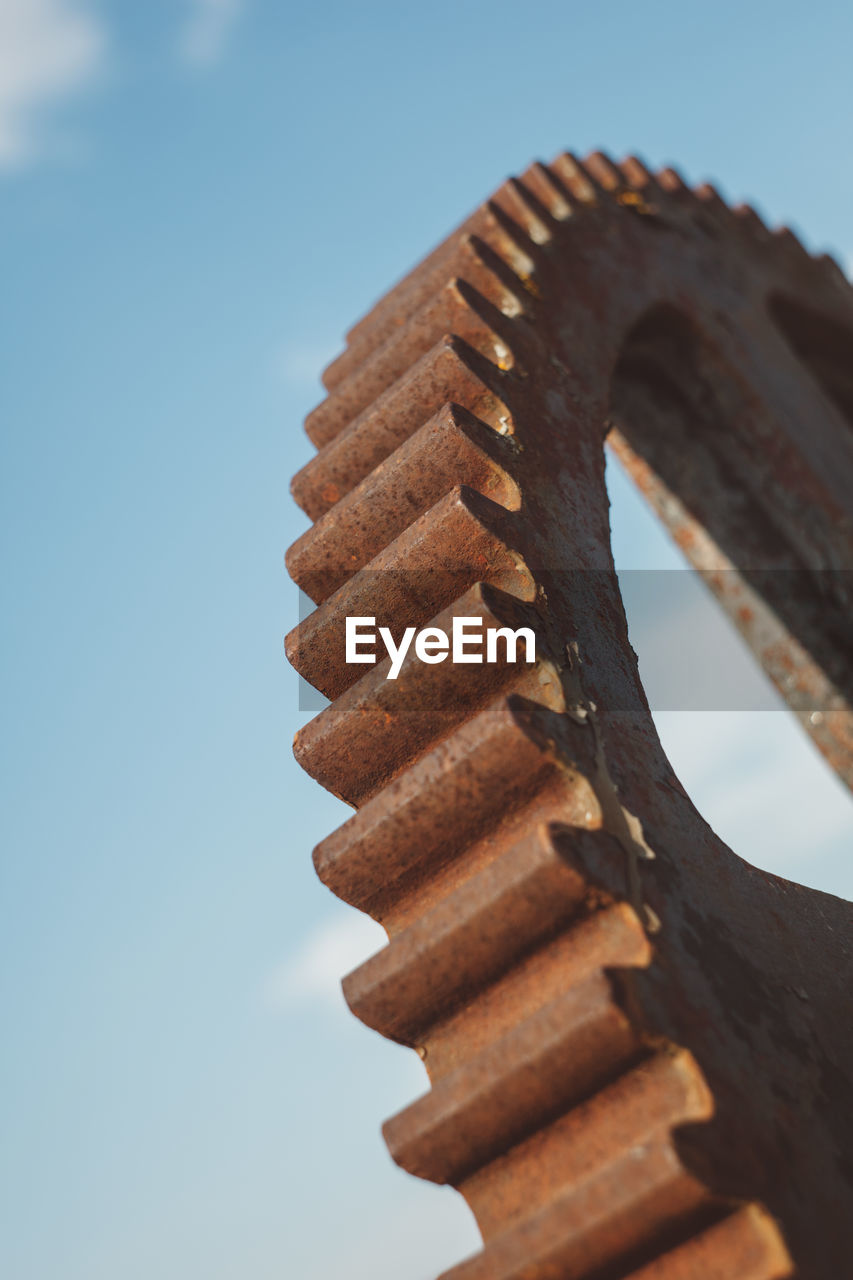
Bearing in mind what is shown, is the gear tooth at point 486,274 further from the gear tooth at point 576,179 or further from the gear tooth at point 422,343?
the gear tooth at point 576,179

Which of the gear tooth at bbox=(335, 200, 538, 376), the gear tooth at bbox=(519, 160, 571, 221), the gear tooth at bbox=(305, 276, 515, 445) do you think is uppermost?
the gear tooth at bbox=(519, 160, 571, 221)

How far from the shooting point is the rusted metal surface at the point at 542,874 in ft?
4.56

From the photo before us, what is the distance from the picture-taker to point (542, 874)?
1539 mm

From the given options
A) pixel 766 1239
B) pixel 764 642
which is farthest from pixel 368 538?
pixel 764 642

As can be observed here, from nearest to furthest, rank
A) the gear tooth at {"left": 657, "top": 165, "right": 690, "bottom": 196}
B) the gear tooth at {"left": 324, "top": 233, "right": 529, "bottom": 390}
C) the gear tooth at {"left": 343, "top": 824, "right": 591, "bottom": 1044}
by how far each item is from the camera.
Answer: the gear tooth at {"left": 343, "top": 824, "right": 591, "bottom": 1044}, the gear tooth at {"left": 324, "top": 233, "right": 529, "bottom": 390}, the gear tooth at {"left": 657, "top": 165, "right": 690, "bottom": 196}

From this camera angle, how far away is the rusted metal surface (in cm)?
139

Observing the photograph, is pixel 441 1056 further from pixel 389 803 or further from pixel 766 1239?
pixel 766 1239

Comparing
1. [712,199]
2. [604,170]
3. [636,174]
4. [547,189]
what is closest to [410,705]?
[547,189]

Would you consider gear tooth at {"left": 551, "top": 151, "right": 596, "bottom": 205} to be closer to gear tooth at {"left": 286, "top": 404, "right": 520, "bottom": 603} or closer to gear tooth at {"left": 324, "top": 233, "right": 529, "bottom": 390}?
gear tooth at {"left": 324, "top": 233, "right": 529, "bottom": 390}

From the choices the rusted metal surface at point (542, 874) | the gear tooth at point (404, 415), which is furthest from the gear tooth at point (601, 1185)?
the gear tooth at point (404, 415)

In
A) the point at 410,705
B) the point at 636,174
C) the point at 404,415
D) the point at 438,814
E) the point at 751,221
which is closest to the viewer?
the point at 438,814

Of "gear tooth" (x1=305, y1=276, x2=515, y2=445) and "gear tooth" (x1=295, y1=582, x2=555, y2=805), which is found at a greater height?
"gear tooth" (x1=305, y1=276, x2=515, y2=445)

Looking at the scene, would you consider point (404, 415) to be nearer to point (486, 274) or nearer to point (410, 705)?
point (486, 274)

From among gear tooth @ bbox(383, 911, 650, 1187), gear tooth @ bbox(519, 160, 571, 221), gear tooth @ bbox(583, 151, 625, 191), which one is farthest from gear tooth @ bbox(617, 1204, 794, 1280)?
gear tooth @ bbox(583, 151, 625, 191)
